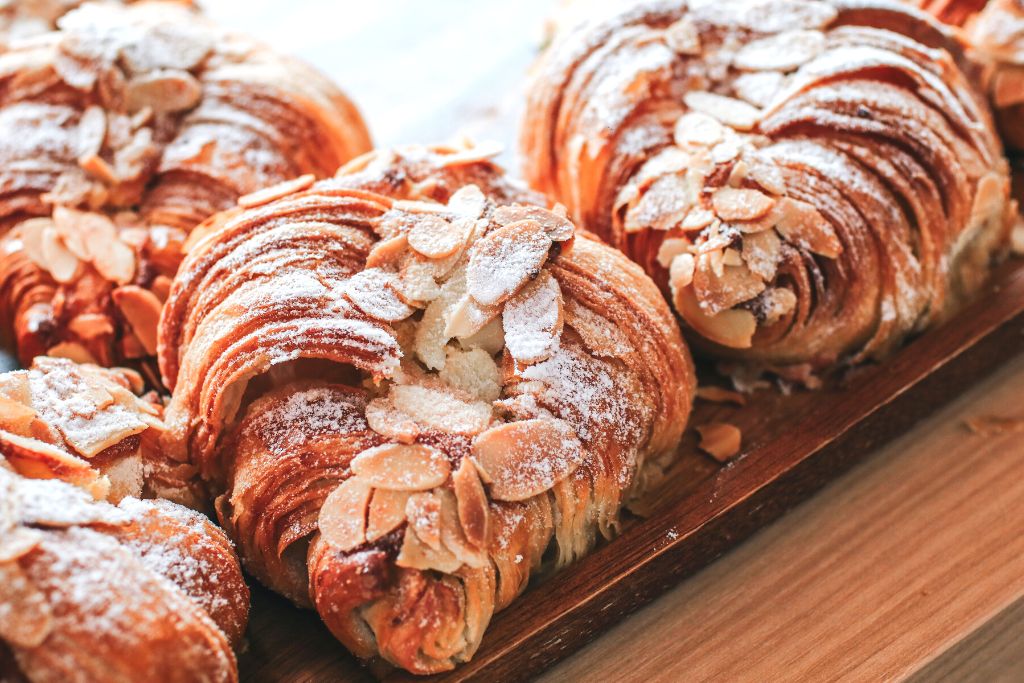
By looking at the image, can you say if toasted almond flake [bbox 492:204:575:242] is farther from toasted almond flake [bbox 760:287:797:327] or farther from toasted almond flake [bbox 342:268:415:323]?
toasted almond flake [bbox 760:287:797:327]

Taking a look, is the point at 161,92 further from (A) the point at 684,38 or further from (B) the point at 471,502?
(B) the point at 471,502

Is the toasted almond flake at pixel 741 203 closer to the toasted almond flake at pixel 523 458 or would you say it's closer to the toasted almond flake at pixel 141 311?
the toasted almond flake at pixel 523 458

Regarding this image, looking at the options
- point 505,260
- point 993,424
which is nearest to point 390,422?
point 505,260

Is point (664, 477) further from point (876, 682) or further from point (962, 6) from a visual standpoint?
point (962, 6)

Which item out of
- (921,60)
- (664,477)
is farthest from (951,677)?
(921,60)

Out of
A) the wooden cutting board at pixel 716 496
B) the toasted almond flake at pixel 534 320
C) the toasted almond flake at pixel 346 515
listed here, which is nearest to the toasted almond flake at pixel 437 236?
the toasted almond flake at pixel 534 320

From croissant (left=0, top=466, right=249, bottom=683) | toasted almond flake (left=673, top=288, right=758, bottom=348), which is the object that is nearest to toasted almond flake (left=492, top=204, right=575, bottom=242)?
toasted almond flake (left=673, top=288, right=758, bottom=348)
